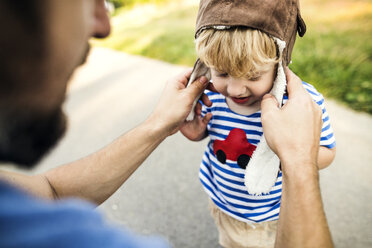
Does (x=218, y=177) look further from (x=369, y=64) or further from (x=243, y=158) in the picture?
(x=369, y=64)

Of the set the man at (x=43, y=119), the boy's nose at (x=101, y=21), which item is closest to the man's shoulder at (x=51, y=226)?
the man at (x=43, y=119)

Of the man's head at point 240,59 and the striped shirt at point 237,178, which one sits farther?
the striped shirt at point 237,178

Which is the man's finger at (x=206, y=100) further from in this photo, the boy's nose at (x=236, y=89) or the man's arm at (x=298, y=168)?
the man's arm at (x=298, y=168)

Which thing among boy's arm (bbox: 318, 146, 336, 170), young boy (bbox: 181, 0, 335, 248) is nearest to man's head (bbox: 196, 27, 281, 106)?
Result: young boy (bbox: 181, 0, 335, 248)

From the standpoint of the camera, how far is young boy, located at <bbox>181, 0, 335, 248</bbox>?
1115mm

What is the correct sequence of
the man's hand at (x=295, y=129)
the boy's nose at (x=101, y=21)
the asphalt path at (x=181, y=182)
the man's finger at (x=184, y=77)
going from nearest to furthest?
the boy's nose at (x=101, y=21) → the man's hand at (x=295, y=129) → the man's finger at (x=184, y=77) → the asphalt path at (x=181, y=182)

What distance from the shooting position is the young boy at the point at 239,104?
1.12 meters

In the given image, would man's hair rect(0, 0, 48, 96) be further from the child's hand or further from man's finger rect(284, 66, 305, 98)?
the child's hand

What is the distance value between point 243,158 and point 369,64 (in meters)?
3.19

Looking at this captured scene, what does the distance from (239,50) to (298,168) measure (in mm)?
526

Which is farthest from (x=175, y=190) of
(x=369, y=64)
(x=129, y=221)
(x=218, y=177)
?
(x=369, y=64)

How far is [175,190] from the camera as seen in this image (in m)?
2.51

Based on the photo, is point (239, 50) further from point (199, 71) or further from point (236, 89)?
point (199, 71)

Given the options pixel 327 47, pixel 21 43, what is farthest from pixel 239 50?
pixel 327 47
